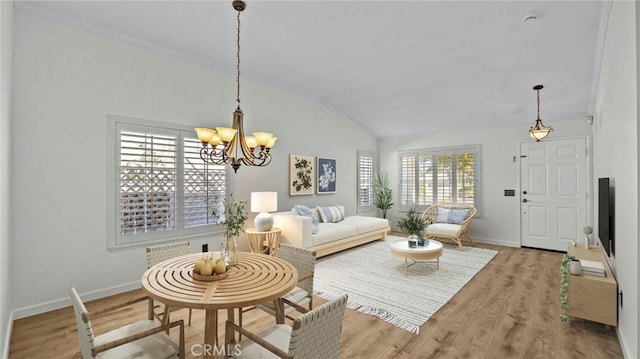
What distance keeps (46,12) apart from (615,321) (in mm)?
5946

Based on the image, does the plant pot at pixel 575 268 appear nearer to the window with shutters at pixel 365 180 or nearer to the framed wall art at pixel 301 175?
the framed wall art at pixel 301 175

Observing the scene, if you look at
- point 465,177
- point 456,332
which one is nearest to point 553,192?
point 465,177

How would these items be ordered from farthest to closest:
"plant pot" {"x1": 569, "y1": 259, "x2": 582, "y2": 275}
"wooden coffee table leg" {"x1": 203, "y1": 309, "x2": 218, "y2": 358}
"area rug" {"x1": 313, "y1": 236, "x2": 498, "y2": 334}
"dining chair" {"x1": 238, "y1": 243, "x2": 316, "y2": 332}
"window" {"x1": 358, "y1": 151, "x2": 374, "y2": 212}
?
"window" {"x1": 358, "y1": 151, "x2": 374, "y2": 212}, "area rug" {"x1": 313, "y1": 236, "x2": 498, "y2": 334}, "plant pot" {"x1": 569, "y1": 259, "x2": 582, "y2": 275}, "dining chair" {"x1": 238, "y1": 243, "x2": 316, "y2": 332}, "wooden coffee table leg" {"x1": 203, "y1": 309, "x2": 218, "y2": 358}

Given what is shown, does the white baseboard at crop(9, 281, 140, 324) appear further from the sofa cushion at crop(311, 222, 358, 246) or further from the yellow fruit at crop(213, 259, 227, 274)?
the sofa cushion at crop(311, 222, 358, 246)

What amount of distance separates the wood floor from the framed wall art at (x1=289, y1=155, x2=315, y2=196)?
2515 millimetres

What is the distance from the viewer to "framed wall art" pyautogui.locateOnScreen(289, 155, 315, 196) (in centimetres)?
539

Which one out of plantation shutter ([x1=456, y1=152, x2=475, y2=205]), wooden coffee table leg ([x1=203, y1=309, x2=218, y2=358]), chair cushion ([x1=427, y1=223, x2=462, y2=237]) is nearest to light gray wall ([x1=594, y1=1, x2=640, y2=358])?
wooden coffee table leg ([x1=203, y1=309, x2=218, y2=358])

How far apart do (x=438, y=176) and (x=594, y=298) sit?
4398 mm

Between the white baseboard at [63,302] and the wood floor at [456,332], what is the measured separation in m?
0.07

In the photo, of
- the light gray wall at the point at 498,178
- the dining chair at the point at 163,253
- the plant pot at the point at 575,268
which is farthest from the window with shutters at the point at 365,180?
the dining chair at the point at 163,253

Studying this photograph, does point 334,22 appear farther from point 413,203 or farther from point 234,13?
point 413,203

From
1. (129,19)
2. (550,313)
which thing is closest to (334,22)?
(129,19)

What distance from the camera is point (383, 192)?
741cm

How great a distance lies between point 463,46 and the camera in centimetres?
355
